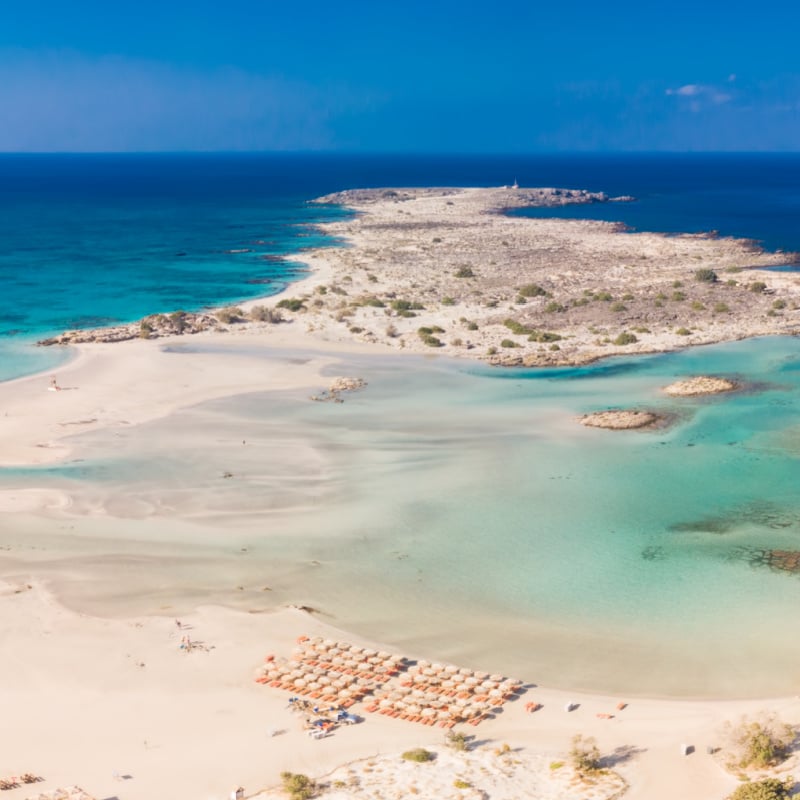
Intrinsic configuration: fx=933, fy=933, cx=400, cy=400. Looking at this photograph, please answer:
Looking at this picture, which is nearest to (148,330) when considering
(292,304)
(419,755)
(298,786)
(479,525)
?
(292,304)

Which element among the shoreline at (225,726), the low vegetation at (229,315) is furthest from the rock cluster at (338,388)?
the shoreline at (225,726)

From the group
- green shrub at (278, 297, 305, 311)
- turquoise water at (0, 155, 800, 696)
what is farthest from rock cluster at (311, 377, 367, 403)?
green shrub at (278, 297, 305, 311)

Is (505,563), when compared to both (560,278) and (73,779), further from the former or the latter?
A: (560,278)

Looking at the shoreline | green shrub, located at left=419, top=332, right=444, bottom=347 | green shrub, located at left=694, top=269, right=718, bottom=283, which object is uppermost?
green shrub, located at left=694, top=269, right=718, bottom=283

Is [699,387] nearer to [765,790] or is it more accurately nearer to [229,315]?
[229,315]

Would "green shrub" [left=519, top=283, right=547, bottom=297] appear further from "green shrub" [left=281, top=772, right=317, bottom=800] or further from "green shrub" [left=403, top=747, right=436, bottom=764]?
"green shrub" [left=281, top=772, right=317, bottom=800]

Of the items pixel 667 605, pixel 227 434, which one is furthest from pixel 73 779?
pixel 227 434
